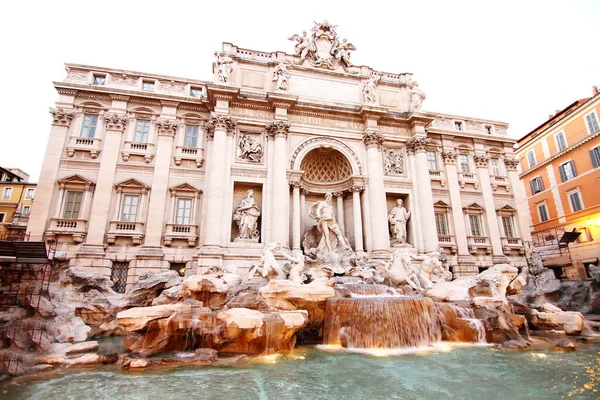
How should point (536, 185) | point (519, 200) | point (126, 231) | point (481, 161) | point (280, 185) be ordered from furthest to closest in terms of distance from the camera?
point (536, 185), point (481, 161), point (519, 200), point (280, 185), point (126, 231)

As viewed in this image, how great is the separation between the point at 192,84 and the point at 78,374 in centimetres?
1459

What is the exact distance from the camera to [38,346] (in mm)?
8156

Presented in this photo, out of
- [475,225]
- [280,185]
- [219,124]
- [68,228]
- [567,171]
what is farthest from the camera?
[567,171]

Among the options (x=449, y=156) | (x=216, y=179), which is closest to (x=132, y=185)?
(x=216, y=179)

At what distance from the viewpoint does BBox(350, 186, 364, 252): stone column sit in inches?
637

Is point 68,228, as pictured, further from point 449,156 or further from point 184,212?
point 449,156

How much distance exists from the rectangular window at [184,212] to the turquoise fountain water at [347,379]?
28.7ft

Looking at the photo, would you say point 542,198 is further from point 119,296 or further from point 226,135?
point 119,296

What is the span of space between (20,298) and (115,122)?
878 centimetres

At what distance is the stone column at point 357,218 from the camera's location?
1619cm

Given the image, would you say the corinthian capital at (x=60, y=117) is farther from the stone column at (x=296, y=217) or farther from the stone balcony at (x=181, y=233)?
the stone column at (x=296, y=217)

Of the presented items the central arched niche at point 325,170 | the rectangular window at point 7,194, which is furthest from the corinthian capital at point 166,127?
the rectangular window at point 7,194

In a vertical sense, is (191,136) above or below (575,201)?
above

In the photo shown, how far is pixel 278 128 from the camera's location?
16.3 m
